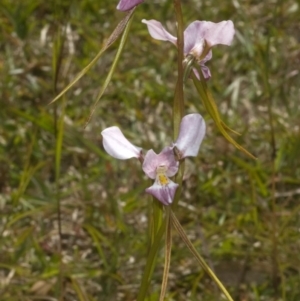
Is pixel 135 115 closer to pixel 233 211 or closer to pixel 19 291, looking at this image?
pixel 233 211

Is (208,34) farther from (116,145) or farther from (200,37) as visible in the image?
(116,145)

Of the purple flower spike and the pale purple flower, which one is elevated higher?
the purple flower spike

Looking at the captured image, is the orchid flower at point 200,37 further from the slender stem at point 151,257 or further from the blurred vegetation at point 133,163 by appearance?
the blurred vegetation at point 133,163

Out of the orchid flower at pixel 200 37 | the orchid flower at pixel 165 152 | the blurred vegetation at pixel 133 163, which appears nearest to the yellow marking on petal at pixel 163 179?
the orchid flower at pixel 165 152

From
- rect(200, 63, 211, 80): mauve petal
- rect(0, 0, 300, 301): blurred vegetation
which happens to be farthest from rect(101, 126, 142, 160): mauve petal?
rect(0, 0, 300, 301): blurred vegetation

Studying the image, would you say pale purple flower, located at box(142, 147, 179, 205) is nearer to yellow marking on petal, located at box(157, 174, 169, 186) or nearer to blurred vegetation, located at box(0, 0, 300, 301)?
yellow marking on petal, located at box(157, 174, 169, 186)

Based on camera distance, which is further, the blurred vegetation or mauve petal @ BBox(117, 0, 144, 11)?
the blurred vegetation

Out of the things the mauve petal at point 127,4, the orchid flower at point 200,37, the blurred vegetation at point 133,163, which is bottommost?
the blurred vegetation at point 133,163
